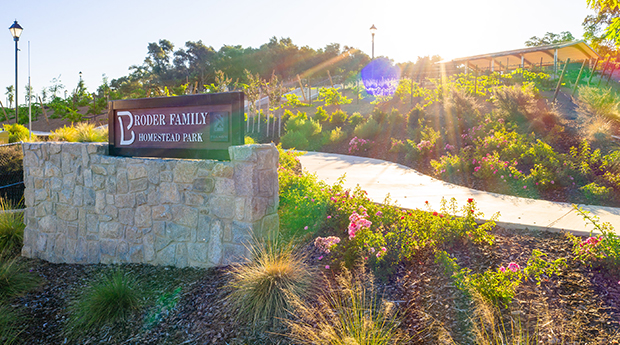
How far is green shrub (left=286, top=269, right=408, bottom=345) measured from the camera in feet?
8.71

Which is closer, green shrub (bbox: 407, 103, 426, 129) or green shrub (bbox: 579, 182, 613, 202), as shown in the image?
green shrub (bbox: 579, 182, 613, 202)

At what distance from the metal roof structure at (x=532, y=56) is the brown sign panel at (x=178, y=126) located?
23835 mm

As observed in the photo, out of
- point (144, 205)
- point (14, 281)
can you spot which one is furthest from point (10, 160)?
point (144, 205)

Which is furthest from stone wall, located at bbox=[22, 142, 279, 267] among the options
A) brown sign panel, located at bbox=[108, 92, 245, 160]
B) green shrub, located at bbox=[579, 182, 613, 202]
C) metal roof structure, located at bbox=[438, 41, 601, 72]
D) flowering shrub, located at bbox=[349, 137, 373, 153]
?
metal roof structure, located at bbox=[438, 41, 601, 72]

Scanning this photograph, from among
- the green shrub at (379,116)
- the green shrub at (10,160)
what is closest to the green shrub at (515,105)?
the green shrub at (379,116)

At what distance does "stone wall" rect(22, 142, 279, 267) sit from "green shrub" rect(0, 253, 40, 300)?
547mm

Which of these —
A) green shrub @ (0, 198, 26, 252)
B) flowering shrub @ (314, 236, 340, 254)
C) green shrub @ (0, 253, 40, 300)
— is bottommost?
green shrub @ (0, 253, 40, 300)

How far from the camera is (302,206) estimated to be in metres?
4.67

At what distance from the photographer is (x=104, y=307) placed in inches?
160

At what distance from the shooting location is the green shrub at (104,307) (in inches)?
157

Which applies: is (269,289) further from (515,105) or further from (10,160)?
(515,105)

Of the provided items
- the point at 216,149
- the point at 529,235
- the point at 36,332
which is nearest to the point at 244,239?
the point at 216,149

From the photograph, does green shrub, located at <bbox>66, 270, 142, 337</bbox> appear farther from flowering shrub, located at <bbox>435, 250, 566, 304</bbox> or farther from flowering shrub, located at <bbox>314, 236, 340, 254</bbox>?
flowering shrub, located at <bbox>435, 250, 566, 304</bbox>

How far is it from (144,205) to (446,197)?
4128 mm
